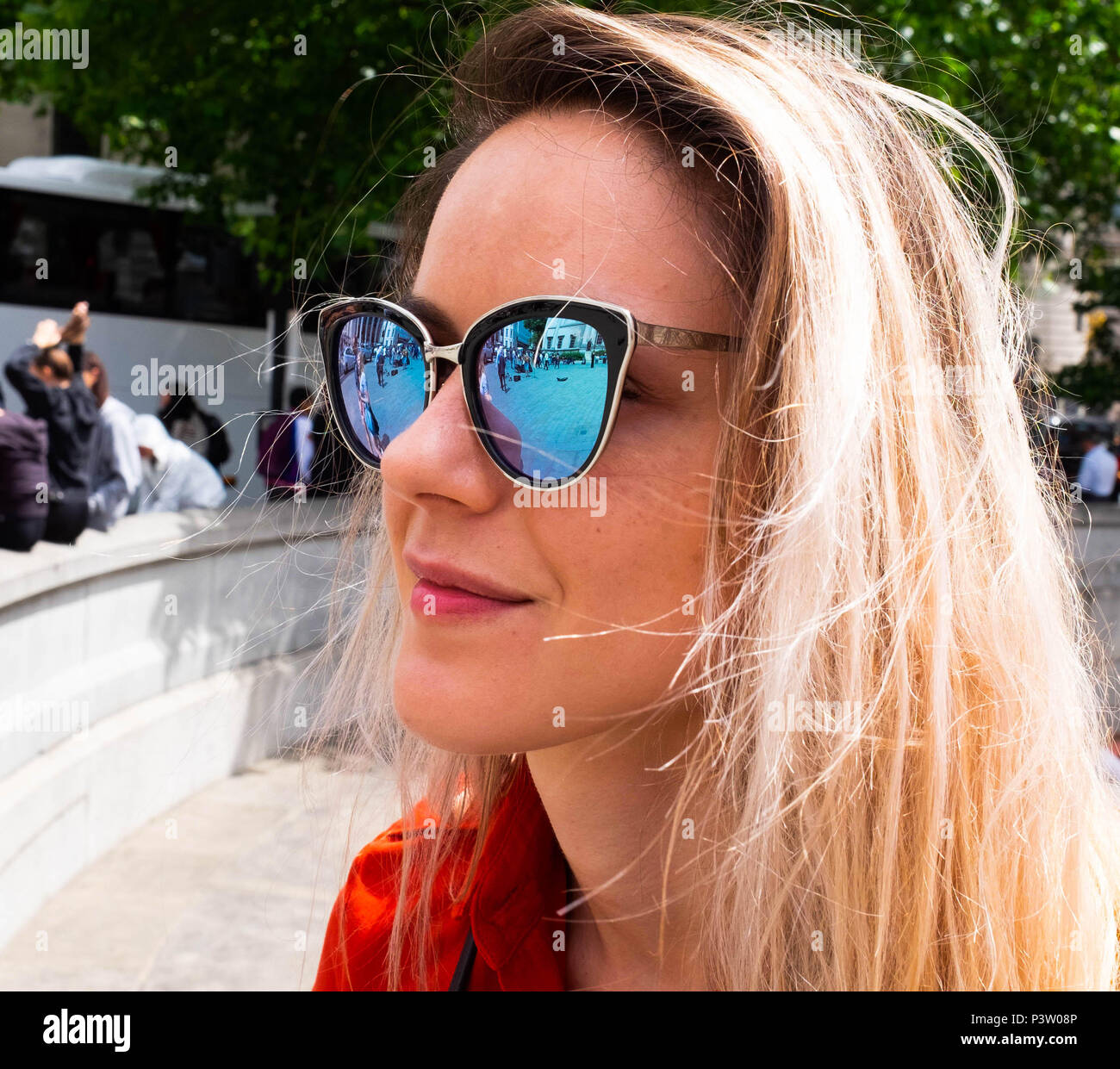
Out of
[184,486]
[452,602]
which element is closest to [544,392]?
[452,602]

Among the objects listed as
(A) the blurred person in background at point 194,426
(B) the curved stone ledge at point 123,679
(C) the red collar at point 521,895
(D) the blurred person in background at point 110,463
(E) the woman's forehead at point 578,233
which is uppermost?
(E) the woman's forehead at point 578,233

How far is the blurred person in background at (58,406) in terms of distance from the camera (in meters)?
6.60

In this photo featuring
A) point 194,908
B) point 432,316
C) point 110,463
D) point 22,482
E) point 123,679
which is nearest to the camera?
point 432,316

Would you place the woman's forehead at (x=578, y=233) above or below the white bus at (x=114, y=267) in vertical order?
above

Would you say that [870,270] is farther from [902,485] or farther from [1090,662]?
[1090,662]

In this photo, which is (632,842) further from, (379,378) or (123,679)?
(123,679)

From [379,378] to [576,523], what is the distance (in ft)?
1.45

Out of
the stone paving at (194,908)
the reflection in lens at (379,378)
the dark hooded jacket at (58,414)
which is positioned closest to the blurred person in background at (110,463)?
the dark hooded jacket at (58,414)

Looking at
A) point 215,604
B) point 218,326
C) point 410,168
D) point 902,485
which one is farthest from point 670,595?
point 218,326

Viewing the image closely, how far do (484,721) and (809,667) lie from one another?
378 millimetres

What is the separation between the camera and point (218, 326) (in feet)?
49.4

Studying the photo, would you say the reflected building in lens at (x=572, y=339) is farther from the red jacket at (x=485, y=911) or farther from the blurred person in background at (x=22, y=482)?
the blurred person in background at (x=22, y=482)

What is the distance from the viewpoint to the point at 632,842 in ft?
5.00

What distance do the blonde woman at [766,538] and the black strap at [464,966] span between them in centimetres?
38
